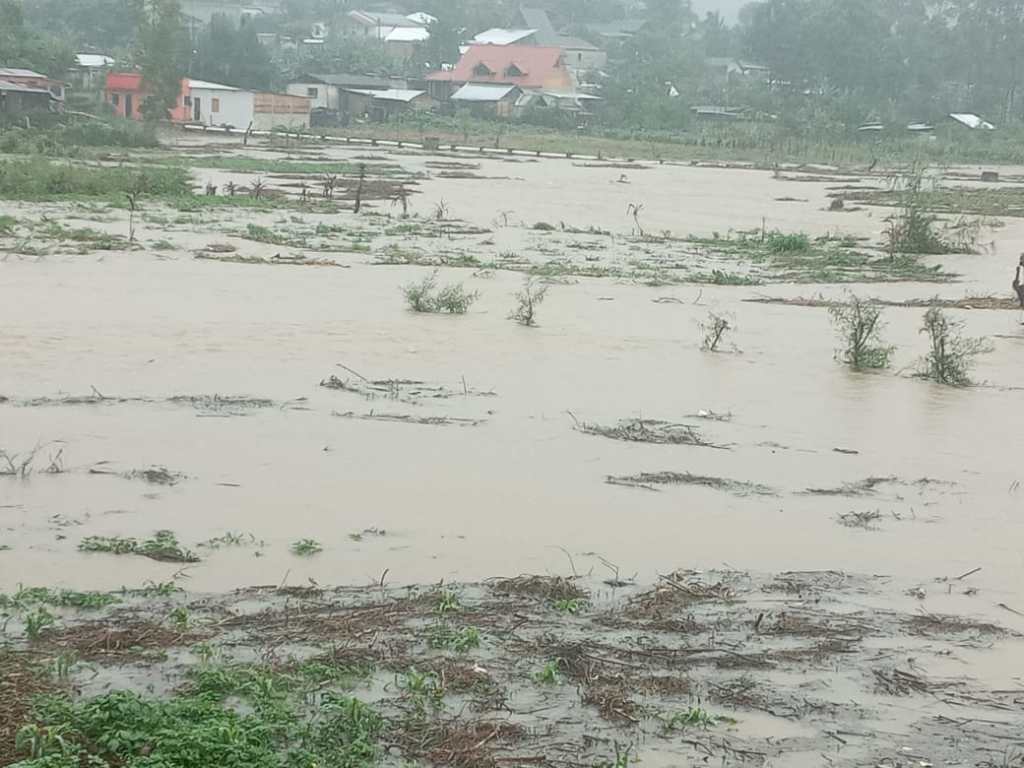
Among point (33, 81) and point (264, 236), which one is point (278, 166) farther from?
point (33, 81)

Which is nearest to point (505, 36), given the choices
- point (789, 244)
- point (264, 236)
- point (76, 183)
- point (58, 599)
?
point (76, 183)

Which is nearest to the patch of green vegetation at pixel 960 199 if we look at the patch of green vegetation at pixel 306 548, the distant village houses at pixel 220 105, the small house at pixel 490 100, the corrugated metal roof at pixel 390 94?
the patch of green vegetation at pixel 306 548

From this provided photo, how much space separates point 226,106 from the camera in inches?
2024

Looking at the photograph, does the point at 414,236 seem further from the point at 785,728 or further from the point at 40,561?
the point at 785,728

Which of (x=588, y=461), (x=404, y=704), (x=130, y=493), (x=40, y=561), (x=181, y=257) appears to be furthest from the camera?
(x=181, y=257)

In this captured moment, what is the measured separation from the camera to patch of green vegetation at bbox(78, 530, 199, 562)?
6.04 metres

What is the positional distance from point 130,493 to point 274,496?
74 centimetres

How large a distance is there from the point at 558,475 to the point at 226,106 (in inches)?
1819

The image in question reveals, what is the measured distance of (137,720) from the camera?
403 centimetres

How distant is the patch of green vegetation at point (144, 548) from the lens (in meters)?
6.04

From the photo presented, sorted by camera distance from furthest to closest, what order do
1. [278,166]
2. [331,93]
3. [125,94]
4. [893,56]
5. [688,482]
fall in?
[893,56] → [331,93] → [125,94] → [278,166] → [688,482]

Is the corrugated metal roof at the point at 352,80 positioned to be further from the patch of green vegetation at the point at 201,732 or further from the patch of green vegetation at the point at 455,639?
the patch of green vegetation at the point at 201,732

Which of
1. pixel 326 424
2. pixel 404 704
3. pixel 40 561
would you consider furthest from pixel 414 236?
pixel 404 704

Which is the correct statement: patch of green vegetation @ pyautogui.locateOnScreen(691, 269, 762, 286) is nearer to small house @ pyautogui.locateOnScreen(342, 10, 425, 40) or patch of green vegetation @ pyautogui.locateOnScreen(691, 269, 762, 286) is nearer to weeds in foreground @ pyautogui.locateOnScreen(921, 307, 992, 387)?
weeds in foreground @ pyautogui.locateOnScreen(921, 307, 992, 387)
